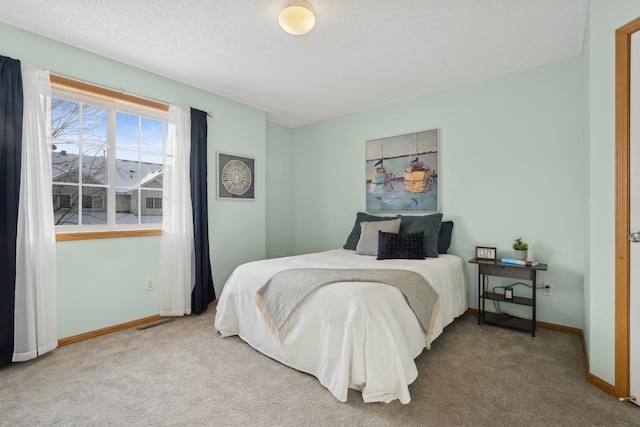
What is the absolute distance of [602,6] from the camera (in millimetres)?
1899

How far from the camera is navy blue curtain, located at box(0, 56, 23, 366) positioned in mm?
2189

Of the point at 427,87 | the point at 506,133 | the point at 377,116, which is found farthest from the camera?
the point at 377,116

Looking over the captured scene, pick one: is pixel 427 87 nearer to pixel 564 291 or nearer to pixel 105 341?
pixel 564 291

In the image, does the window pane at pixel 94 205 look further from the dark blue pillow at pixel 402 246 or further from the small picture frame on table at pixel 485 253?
the small picture frame on table at pixel 485 253

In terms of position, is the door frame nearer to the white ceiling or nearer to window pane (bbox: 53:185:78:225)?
the white ceiling

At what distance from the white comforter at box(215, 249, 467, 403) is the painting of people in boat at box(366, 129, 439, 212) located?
3.81 ft

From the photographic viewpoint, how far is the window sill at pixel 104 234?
2564 mm

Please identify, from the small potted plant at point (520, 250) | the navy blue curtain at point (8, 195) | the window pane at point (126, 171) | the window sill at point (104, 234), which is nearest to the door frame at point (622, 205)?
the small potted plant at point (520, 250)

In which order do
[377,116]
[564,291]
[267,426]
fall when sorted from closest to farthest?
[267,426], [564,291], [377,116]

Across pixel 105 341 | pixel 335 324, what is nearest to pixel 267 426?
pixel 335 324

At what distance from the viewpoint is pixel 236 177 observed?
152 inches

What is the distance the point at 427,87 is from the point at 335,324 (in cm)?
285

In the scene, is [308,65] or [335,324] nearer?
[335,324]

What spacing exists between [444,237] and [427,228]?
261 millimetres
